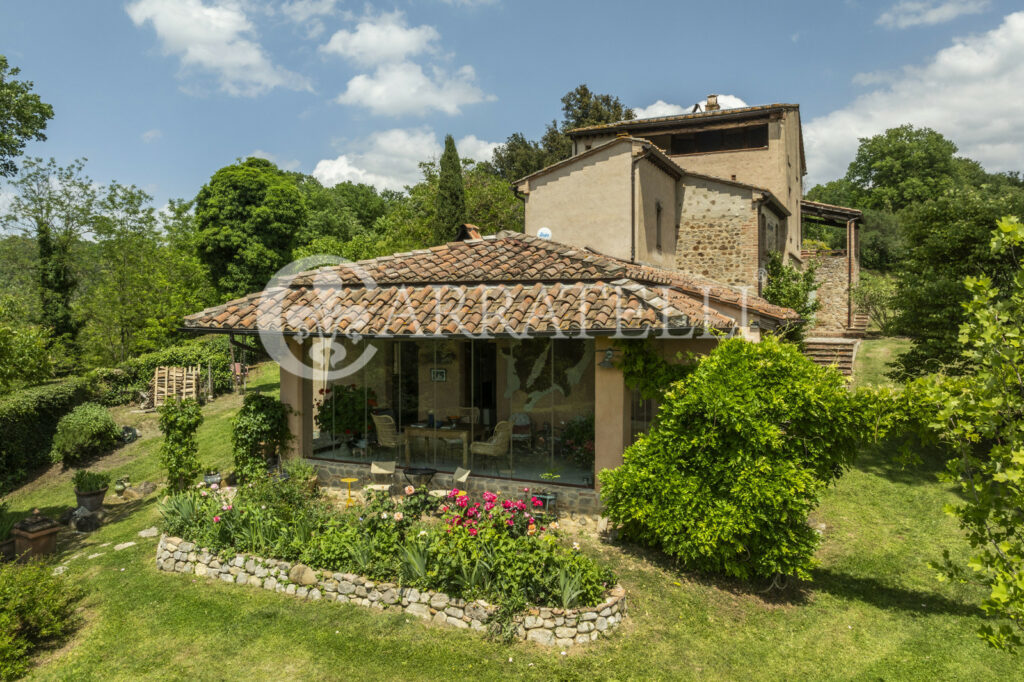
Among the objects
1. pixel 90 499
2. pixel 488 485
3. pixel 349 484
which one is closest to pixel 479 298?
pixel 488 485

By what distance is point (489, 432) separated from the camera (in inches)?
516

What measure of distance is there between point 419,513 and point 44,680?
4.69m

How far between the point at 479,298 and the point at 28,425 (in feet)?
54.3

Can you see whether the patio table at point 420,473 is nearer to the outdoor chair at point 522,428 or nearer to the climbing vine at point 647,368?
the outdoor chair at point 522,428

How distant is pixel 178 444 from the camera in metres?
11.4

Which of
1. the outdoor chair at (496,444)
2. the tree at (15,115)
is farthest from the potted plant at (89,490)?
the tree at (15,115)

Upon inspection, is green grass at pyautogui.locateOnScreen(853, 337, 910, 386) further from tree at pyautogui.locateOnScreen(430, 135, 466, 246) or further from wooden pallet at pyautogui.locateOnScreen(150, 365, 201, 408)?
wooden pallet at pyautogui.locateOnScreen(150, 365, 201, 408)

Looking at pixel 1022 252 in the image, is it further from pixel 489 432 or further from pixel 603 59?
pixel 489 432

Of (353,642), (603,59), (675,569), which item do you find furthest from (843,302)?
(353,642)

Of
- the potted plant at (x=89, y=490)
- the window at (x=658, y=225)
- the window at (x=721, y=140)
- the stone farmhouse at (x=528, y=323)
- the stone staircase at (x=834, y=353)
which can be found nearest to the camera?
the stone farmhouse at (x=528, y=323)

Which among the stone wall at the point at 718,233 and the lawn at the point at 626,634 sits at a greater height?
the stone wall at the point at 718,233

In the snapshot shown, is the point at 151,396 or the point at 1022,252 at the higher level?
the point at 1022,252

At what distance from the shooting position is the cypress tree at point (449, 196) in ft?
94.6

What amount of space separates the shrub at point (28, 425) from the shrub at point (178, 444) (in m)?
9.15
